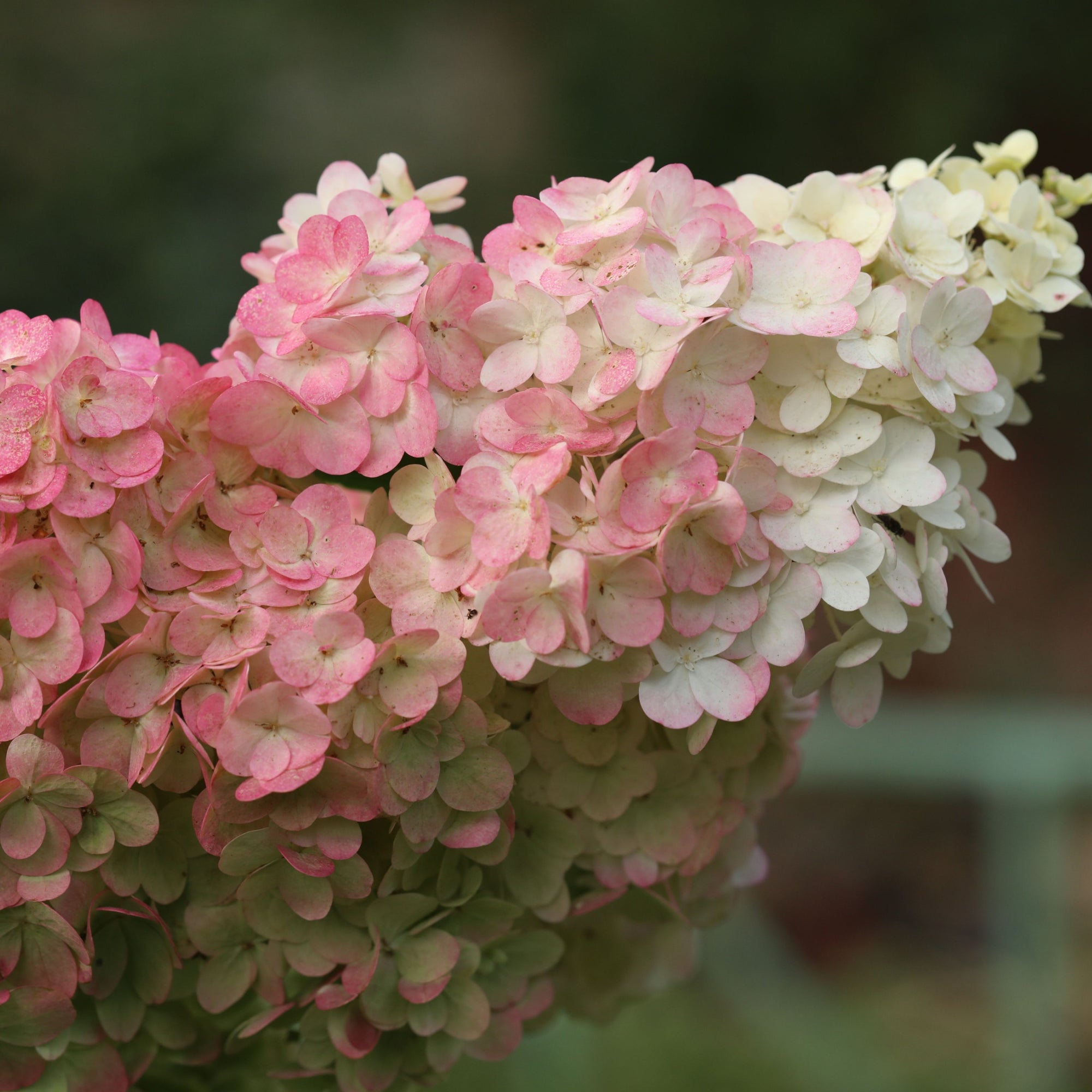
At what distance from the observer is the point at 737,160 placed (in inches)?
88.8

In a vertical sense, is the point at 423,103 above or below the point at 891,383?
below

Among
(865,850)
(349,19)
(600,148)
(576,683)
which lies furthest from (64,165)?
(576,683)

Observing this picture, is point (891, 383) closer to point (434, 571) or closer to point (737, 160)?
point (434, 571)

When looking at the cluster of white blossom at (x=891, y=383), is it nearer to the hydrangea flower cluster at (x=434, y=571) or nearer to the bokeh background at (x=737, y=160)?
the hydrangea flower cluster at (x=434, y=571)

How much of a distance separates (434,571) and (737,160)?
2.12 metres

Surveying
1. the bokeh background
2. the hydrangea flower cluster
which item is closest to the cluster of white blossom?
the hydrangea flower cluster

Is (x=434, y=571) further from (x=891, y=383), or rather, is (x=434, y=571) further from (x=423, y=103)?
(x=423, y=103)

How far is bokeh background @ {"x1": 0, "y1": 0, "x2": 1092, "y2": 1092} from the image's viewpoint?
1.45 metres

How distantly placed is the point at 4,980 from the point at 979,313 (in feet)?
1.13

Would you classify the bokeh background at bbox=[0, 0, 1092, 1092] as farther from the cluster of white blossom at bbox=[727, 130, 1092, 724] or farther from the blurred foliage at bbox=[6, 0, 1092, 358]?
the cluster of white blossom at bbox=[727, 130, 1092, 724]

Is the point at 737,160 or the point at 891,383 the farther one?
the point at 737,160

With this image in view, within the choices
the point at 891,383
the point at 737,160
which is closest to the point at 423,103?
the point at 737,160

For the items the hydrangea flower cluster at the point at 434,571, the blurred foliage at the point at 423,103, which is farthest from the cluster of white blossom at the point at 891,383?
the blurred foliage at the point at 423,103

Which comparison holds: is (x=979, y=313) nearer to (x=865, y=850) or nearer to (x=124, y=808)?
(x=124, y=808)
